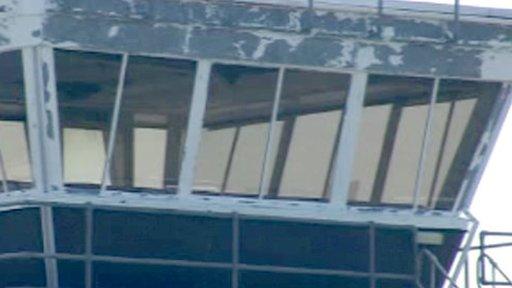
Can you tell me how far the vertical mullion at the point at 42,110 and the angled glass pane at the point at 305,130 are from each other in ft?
6.92

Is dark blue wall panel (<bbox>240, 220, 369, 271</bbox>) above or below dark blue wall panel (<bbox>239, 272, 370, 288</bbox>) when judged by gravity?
above

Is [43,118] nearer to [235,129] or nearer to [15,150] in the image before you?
[15,150]

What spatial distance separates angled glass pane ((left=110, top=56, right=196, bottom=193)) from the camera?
19.4m

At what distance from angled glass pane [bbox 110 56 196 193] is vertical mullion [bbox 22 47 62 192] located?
24.0 inches

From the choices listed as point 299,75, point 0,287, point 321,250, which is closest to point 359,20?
point 299,75

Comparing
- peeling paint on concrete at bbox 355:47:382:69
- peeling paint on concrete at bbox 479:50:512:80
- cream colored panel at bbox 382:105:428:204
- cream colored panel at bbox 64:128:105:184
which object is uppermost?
peeling paint on concrete at bbox 479:50:512:80

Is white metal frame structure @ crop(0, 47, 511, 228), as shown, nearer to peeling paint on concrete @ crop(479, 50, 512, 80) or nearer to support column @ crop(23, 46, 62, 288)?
support column @ crop(23, 46, 62, 288)

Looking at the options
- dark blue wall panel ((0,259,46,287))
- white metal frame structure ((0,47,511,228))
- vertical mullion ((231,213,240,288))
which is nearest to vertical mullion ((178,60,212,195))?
white metal frame structure ((0,47,511,228))

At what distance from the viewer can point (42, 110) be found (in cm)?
1916

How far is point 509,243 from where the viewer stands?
797 inches

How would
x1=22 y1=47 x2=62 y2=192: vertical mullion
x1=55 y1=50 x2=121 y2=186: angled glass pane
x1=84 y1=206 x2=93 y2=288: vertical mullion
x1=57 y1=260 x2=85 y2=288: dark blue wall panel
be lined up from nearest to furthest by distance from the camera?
x1=84 y1=206 x2=93 y2=288: vertical mullion
x1=22 y1=47 x2=62 y2=192: vertical mullion
x1=55 y1=50 x2=121 y2=186: angled glass pane
x1=57 y1=260 x2=85 y2=288: dark blue wall panel

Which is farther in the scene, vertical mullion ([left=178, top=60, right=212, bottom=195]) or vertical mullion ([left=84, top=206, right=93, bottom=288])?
vertical mullion ([left=178, top=60, right=212, bottom=195])

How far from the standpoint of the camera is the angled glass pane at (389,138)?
1981 cm

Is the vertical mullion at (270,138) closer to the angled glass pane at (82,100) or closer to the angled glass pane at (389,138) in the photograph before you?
the angled glass pane at (389,138)
